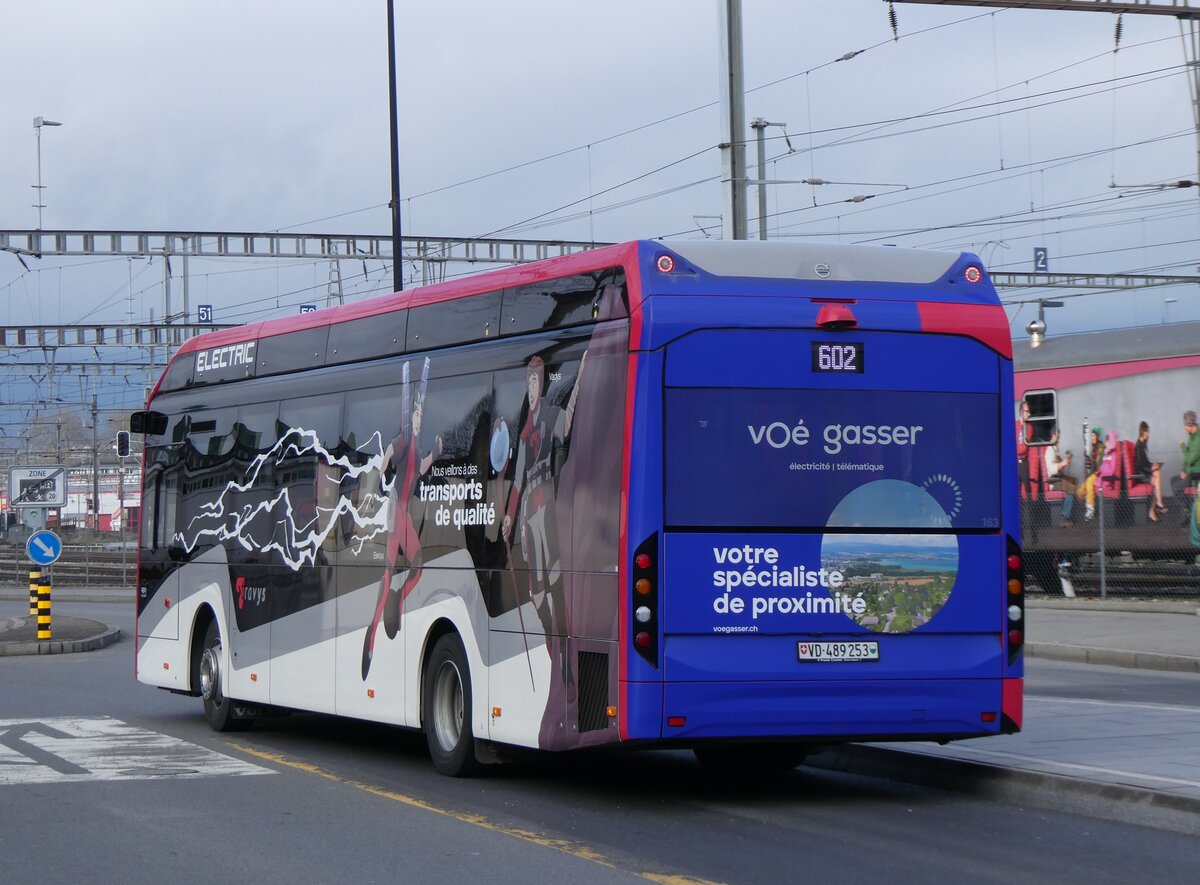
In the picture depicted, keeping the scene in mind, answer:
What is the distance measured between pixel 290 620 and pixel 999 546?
228 inches

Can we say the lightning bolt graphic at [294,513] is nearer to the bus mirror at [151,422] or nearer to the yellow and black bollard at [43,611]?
the bus mirror at [151,422]

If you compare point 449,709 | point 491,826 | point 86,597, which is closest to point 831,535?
point 491,826

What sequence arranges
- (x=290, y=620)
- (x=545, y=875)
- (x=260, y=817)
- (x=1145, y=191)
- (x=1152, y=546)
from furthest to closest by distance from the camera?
1. (x=1145, y=191)
2. (x=1152, y=546)
3. (x=290, y=620)
4. (x=260, y=817)
5. (x=545, y=875)

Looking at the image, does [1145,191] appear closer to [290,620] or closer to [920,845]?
[290,620]

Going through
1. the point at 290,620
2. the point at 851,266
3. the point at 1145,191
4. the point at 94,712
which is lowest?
the point at 94,712

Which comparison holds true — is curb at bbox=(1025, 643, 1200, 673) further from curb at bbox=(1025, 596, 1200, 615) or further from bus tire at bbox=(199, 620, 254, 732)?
bus tire at bbox=(199, 620, 254, 732)

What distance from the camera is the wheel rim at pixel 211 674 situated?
571 inches

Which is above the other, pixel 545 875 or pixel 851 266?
pixel 851 266

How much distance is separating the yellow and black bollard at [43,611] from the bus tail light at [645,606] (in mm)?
19130

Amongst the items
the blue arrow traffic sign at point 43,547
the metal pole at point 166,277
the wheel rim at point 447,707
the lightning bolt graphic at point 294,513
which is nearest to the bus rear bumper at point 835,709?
the wheel rim at point 447,707

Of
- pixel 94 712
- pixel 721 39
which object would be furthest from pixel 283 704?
pixel 721 39

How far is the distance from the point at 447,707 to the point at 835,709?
2.86m

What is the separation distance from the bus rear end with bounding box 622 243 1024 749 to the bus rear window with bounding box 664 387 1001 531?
0.01 m

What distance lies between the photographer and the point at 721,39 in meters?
22.8
